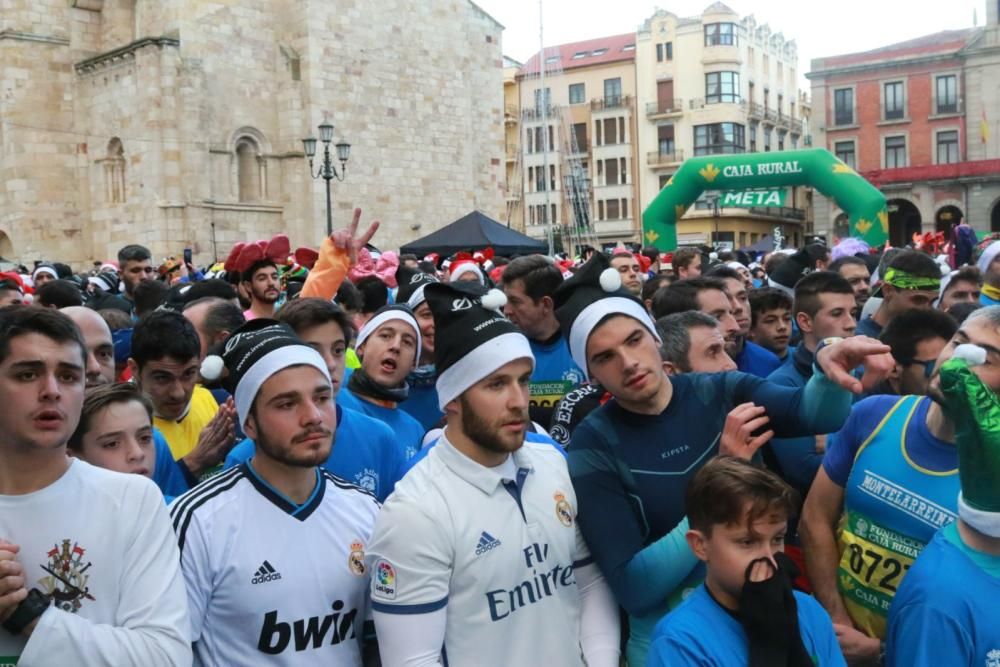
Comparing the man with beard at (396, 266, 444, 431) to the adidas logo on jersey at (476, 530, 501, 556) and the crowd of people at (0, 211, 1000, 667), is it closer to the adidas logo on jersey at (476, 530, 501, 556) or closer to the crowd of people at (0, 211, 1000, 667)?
the crowd of people at (0, 211, 1000, 667)

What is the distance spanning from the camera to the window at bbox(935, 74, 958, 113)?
51.7 m

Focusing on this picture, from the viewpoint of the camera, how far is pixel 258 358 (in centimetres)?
318

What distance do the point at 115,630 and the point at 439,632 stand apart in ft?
2.70

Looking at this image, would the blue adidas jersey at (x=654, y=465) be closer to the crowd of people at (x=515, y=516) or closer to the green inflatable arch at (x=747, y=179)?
the crowd of people at (x=515, y=516)

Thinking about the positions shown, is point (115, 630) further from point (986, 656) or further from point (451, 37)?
point (451, 37)

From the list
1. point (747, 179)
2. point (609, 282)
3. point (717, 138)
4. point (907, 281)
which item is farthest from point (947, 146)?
point (609, 282)

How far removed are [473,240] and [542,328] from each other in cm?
1211

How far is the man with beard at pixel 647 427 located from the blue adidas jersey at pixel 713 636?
26 centimetres

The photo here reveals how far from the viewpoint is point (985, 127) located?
48.7m

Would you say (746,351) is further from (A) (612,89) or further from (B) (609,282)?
(A) (612,89)

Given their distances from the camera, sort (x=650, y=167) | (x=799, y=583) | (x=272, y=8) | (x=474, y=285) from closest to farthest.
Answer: (x=474, y=285) → (x=799, y=583) → (x=272, y=8) → (x=650, y=167)

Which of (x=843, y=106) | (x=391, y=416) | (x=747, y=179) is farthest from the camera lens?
(x=843, y=106)

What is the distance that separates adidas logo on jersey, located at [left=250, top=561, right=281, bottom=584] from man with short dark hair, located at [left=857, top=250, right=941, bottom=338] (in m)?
3.84

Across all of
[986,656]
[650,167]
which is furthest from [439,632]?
[650,167]
